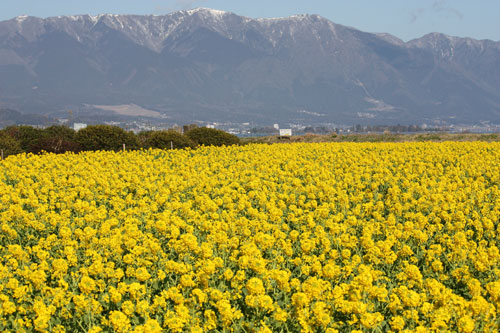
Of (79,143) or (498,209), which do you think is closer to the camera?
(498,209)

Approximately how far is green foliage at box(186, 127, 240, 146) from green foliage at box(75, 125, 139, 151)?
608 cm

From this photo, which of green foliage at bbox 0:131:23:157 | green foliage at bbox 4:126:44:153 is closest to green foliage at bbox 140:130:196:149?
green foliage at bbox 0:131:23:157

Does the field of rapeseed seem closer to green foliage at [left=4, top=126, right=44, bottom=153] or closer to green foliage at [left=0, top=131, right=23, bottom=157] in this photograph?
green foliage at [left=0, top=131, right=23, bottom=157]

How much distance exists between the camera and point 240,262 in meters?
8.62

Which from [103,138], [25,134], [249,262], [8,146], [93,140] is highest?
[25,134]

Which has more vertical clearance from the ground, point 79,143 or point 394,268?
point 79,143

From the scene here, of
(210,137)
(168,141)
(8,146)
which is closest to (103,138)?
(168,141)

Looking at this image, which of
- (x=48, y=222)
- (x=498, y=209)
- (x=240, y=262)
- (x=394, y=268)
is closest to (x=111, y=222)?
(x=48, y=222)

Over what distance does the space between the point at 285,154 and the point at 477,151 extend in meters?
9.86

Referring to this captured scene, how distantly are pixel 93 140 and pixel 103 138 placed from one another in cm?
76

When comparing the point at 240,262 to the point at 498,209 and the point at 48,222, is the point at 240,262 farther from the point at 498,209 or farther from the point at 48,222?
the point at 498,209

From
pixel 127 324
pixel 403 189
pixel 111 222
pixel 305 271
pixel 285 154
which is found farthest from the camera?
pixel 285 154

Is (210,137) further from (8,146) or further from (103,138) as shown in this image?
(8,146)

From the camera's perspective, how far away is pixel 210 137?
44438mm
